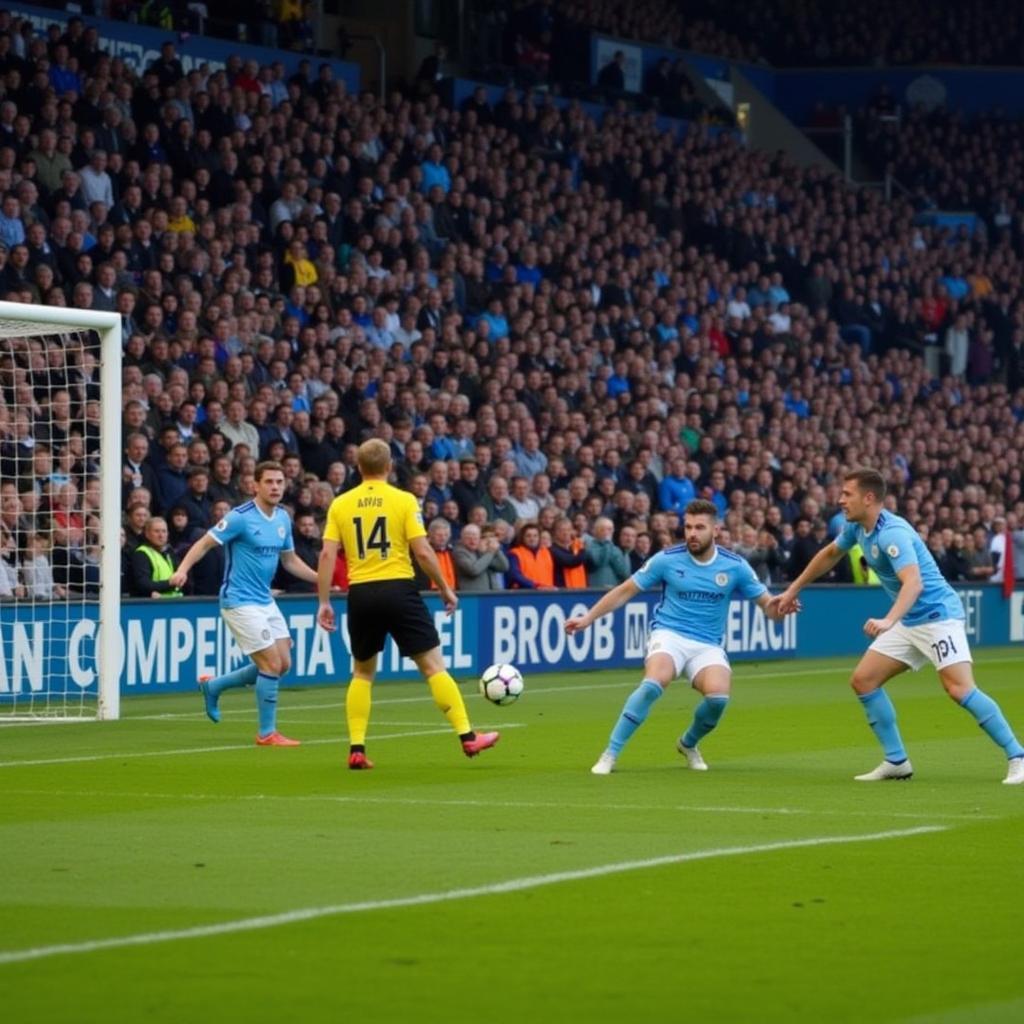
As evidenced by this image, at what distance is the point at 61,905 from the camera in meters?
9.00

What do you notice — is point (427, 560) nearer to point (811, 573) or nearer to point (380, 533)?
point (380, 533)

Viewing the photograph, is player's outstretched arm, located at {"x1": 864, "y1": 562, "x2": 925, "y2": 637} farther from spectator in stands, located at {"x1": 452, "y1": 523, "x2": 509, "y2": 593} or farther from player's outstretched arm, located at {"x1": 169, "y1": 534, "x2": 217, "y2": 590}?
spectator in stands, located at {"x1": 452, "y1": 523, "x2": 509, "y2": 593}

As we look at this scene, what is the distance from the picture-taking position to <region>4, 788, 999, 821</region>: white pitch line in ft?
40.5

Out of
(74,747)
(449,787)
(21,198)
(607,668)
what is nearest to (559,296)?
(607,668)

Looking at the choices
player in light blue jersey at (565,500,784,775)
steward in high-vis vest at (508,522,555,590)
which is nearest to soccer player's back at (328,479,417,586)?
player in light blue jersey at (565,500,784,775)

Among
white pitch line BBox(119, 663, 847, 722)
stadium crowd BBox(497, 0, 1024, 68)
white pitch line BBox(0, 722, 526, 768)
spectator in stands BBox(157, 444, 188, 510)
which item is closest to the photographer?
white pitch line BBox(0, 722, 526, 768)

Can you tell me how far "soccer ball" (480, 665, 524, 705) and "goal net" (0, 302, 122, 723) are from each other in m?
3.34

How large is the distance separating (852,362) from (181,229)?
15433 mm

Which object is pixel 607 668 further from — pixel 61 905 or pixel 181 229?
pixel 61 905

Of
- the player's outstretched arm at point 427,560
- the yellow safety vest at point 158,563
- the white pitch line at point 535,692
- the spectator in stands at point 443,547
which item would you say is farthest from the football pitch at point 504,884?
the spectator in stands at point 443,547

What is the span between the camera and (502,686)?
16406 millimetres

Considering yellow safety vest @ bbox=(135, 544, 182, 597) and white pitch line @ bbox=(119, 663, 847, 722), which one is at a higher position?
yellow safety vest @ bbox=(135, 544, 182, 597)

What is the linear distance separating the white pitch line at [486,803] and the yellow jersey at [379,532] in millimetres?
1845

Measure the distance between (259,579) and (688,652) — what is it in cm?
405
